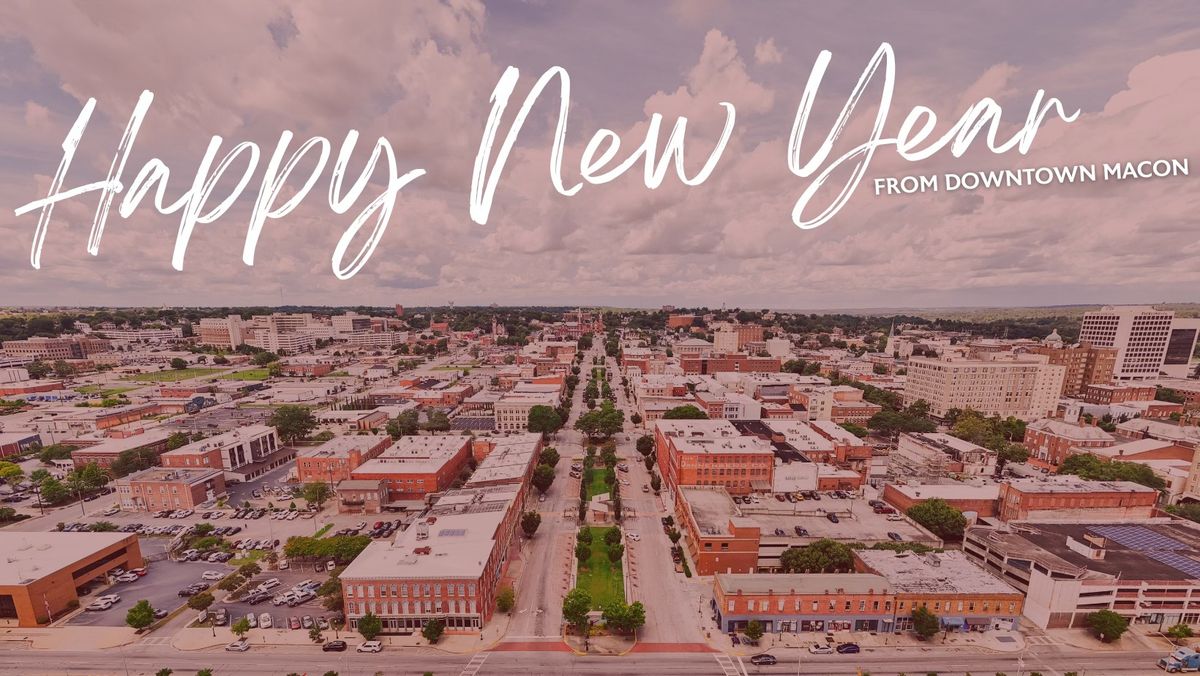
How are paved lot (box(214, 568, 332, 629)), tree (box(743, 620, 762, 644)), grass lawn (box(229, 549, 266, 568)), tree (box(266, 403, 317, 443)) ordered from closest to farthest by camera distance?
tree (box(743, 620, 762, 644))
paved lot (box(214, 568, 332, 629))
grass lawn (box(229, 549, 266, 568))
tree (box(266, 403, 317, 443))

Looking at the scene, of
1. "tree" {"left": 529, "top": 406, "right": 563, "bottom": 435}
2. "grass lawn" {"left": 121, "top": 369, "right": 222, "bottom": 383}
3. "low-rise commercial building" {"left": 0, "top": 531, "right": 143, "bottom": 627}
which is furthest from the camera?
"grass lawn" {"left": 121, "top": 369, "right": 222, "bottom": 383}

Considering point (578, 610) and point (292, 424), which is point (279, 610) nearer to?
point (578, 610)

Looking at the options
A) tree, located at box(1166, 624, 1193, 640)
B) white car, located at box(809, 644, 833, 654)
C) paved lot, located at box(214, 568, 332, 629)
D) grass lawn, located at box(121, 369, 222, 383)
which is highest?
tree, located at box(1166, 624, 1193, 640)

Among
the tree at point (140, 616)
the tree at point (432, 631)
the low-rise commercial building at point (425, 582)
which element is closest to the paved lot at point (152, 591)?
the tree at point (140, 616)

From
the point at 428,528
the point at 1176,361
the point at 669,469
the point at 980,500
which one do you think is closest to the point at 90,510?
the point at 428,528

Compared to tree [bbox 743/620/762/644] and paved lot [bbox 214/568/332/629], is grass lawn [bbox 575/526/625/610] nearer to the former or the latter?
tree [bbox 743/620/762/644]

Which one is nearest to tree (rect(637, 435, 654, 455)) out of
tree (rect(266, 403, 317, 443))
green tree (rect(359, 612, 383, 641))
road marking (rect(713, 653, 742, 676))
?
road marking (rect(713, 653, 742, 676))
